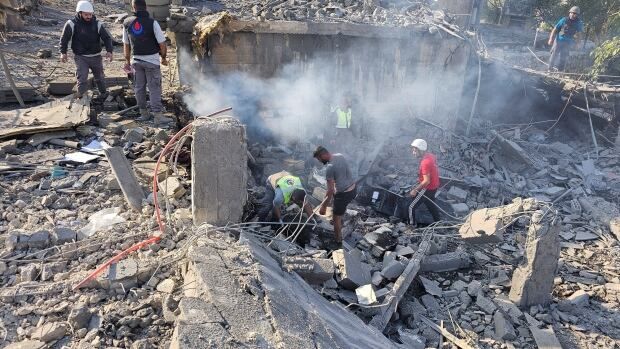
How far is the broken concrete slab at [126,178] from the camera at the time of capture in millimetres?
5602

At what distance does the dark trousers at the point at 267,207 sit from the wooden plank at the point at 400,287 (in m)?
2.02

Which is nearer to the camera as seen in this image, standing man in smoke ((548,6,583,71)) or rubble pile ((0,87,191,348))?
rubble pile ((0,87,191,348))

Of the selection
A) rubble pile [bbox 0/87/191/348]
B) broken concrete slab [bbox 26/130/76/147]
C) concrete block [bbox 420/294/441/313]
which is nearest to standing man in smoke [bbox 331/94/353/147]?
rubble pile [bbox 0/87/191/348]

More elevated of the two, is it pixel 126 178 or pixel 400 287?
pixel 126 178

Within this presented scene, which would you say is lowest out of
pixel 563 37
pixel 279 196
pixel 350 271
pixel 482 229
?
pixel 350 271

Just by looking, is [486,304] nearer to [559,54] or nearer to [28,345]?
[28,345]

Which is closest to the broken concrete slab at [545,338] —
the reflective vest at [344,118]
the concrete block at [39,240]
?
the reflective vest at [344,118]

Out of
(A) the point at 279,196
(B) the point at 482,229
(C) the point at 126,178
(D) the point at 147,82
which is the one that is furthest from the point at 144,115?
(B) the point at 482,229

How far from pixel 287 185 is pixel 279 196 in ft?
0.72

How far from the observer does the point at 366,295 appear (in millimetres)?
5633

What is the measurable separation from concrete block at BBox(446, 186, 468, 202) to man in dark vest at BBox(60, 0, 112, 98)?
24.4ft

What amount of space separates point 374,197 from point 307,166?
152 cm

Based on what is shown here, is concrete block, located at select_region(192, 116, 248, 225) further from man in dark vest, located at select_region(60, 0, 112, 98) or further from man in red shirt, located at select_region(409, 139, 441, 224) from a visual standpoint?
man in dark vest, located at select_region(60, 0, 112, 98)

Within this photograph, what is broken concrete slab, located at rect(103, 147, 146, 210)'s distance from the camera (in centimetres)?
560
